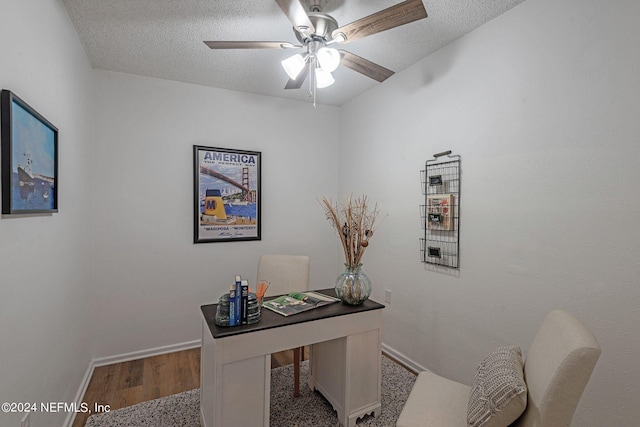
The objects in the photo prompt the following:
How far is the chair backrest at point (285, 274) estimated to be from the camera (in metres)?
2.73

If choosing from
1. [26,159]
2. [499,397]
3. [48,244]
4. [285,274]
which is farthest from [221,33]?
[499,397]

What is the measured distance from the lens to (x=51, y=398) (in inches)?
65.8

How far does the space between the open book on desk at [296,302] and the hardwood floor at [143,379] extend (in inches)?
39.3

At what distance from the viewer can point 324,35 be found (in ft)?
6.20

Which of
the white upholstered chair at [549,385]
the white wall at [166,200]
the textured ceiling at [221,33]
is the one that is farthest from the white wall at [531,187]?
the white wall at [166,200]

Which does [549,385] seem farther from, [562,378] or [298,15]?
[298,15]

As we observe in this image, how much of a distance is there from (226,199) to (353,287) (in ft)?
5.87

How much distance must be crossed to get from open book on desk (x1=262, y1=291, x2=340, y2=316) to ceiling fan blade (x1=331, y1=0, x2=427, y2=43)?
5.30 ft

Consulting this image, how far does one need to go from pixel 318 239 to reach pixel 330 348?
1725 millimetres

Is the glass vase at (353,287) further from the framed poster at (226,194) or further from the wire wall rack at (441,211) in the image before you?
the framed poster at (226,194)

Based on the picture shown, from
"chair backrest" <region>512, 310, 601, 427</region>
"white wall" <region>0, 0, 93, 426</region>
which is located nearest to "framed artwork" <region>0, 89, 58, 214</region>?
"white wall" <region>0, 0, 93, 426</region>

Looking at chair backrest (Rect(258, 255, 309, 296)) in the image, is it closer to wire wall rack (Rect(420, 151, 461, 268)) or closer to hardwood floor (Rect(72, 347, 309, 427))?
hardwood floor (Rect(72, 347, 309, 427))

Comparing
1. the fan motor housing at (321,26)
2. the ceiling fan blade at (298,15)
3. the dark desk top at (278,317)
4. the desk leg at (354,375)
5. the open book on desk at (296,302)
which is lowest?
the desk leg at (354,375)

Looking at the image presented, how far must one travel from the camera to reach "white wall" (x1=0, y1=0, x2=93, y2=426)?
124cm
